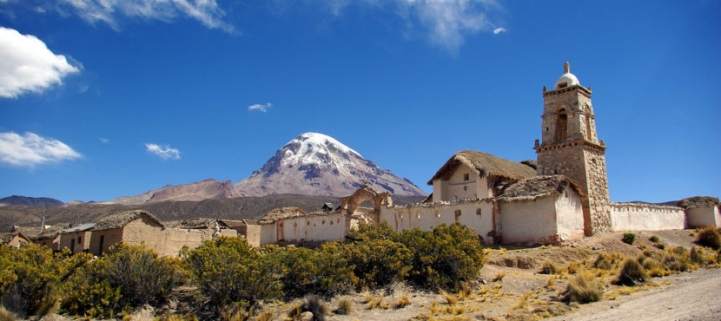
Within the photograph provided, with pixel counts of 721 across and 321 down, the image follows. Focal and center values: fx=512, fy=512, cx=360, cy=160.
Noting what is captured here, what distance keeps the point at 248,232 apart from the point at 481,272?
753 inches

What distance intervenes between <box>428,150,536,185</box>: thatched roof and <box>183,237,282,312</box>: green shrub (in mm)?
16756

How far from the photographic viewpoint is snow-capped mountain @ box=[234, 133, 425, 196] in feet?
452

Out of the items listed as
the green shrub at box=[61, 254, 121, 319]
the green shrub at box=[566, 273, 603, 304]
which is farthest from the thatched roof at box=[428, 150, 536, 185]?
the green shrub at box=[61, 254, 121, 319]

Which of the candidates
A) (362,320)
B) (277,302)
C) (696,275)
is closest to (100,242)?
(277,302)

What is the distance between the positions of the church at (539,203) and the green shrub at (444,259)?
6.55 m

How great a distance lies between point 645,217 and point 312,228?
19.1m

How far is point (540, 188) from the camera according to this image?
2217cm

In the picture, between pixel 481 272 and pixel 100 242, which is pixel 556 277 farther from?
pixel 100 242

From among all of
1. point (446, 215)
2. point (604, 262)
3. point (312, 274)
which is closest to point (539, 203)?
point (604, 262)

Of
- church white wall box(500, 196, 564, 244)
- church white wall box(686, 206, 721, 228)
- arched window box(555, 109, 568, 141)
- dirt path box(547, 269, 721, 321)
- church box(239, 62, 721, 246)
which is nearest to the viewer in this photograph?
dirt path box(547, 269, 721, 321)

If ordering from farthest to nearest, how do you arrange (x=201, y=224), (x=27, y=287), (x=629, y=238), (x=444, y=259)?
(x=201, y=224)
(x=629, y=238)
(x=444, y=259)
(x=27, y=287)

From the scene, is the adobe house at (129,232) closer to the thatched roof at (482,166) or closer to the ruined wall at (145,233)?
the ruined wall at (145,233)

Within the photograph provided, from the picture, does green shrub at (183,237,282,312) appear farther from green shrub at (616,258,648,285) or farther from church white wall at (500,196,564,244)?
church white wall at (500,196,564,244)

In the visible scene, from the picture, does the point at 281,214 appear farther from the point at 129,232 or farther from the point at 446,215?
the point at 446,215
